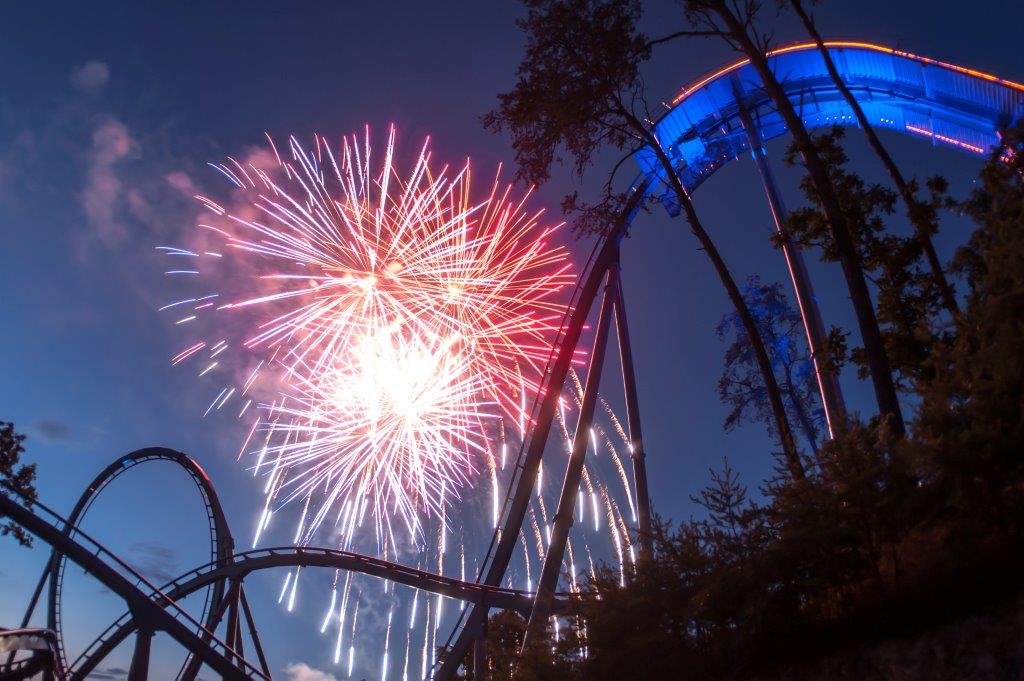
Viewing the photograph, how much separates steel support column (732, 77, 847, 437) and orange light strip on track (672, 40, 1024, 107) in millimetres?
524

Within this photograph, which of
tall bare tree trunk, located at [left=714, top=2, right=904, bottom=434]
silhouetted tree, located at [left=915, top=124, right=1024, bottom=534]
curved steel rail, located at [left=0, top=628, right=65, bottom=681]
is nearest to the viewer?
silhouetted tree, located at [left=915, top=124, right=1024, bottom=534]

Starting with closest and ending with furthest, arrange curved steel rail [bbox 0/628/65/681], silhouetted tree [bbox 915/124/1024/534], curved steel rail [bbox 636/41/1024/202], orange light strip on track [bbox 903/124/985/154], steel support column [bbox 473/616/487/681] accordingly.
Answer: silhouetted tree [bbox 915/124/1024/534]
curved steel rail [bbox 0/628/65/681]
curved steel rail [bbox 636/41/1024/202]
steel support column [bbox 473/616/487/681]
orange light strip on track [bbox 903/124/985/154]

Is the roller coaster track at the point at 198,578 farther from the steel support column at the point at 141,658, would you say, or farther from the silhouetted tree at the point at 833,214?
the silhouetted tree at the point at 833,214

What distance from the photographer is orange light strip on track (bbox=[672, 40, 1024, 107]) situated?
1719 cm

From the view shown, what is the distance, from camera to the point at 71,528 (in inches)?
819

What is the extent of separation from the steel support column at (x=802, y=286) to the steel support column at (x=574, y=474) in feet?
16.1

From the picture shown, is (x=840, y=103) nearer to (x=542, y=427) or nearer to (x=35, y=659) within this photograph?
(x=542, y=427)

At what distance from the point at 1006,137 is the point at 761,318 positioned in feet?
51.3

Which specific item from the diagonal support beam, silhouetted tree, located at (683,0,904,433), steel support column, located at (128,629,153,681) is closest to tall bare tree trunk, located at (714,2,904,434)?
silhouetted tree, located at (683,0,904,433)

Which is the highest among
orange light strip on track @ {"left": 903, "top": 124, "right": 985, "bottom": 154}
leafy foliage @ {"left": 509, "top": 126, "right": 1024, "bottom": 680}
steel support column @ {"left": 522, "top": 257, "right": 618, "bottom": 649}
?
orange light strip on track @ {"left": 903, "top": 124, "right": 985, "bottom": 154}

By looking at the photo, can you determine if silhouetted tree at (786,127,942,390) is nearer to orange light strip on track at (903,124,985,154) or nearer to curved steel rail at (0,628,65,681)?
orange light strip on track at (903,124,985,154)

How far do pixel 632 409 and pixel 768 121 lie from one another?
10.3 m

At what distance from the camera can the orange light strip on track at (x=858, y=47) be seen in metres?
17.2

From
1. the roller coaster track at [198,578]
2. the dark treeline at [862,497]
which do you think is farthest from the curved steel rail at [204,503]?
the dark treeline at [862,497]
